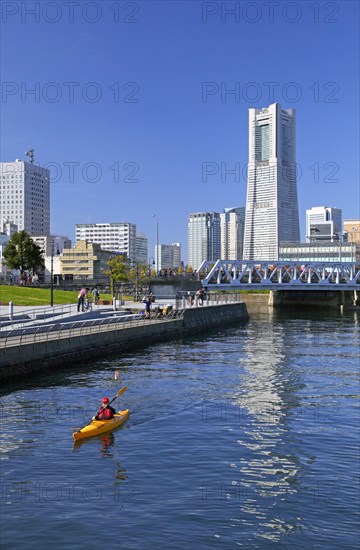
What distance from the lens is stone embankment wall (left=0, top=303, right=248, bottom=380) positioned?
35.6m

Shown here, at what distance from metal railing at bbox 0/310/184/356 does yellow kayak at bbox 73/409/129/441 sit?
466 inches

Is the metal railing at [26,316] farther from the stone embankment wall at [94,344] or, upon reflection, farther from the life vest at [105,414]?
the life vest at [105,414]

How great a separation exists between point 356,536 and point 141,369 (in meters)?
26.7

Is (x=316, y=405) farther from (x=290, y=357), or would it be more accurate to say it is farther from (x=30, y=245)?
(x=30, y=245)

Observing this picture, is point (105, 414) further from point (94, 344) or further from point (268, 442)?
point (94, 344)

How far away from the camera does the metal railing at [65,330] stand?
124 ft

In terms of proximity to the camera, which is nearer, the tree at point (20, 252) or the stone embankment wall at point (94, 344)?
the stone embankment wall at point (94, 344)

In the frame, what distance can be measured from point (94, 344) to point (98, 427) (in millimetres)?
22741

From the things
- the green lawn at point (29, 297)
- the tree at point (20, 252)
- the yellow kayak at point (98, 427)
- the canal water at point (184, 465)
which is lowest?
the canal water at point (184, 465)

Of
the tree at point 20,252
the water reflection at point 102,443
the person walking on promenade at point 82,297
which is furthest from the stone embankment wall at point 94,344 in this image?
the tree at point 20,252

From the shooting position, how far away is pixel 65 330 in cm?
4506

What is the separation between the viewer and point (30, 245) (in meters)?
117

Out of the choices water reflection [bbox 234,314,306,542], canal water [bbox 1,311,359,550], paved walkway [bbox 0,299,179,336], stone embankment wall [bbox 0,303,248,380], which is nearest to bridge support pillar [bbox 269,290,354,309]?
stone embankment wall [bbox 0,303,248,380]

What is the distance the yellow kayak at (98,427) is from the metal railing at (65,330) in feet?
38.8
